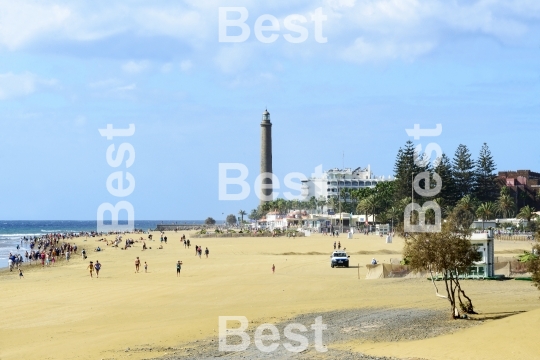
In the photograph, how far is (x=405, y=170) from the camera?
94.0m

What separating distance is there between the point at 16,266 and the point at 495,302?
3842 centimetres

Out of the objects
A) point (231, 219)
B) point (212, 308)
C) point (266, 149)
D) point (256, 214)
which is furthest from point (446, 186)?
point (231, 219)

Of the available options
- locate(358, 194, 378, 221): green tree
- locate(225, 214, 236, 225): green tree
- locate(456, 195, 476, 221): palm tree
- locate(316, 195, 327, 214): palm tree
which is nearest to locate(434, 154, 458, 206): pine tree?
locate(456, 195, 476, 221): palm tree

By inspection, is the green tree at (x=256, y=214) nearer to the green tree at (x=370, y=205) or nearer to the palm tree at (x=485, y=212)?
the green tree at (x=370, y=205)

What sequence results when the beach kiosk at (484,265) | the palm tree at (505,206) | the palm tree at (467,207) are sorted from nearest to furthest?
the beach kiosk at (484,265) < the palm tree at (467,207) < the palm tree at (505,206)

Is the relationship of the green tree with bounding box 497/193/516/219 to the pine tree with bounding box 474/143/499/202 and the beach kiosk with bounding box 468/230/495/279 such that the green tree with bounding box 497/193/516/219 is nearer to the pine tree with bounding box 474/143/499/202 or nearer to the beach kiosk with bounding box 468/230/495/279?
the pine tree with bounding box 474/143/499/202

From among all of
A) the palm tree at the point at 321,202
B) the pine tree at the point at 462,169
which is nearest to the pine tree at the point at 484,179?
the pine tree at the point at 462,169

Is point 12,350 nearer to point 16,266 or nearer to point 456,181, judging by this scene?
point 16,266

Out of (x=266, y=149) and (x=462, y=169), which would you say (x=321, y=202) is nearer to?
(x=266, y=149)

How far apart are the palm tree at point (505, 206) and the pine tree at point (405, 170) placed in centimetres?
1128

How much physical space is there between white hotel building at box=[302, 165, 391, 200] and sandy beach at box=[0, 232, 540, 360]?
12595 cm

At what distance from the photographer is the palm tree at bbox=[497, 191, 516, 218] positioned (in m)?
93.2

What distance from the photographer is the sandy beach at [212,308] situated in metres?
16.3

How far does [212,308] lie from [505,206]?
250 ft
